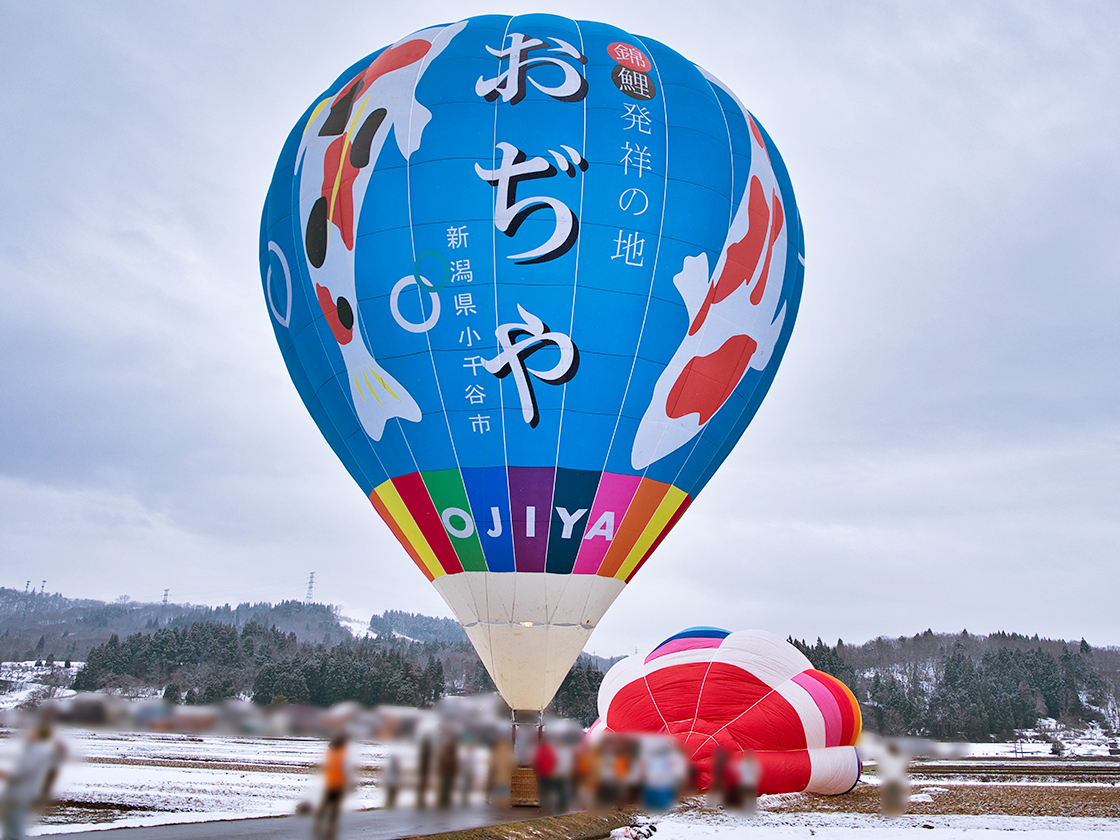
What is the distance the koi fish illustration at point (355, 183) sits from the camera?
13328mm

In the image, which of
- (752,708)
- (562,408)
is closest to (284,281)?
(562,408)

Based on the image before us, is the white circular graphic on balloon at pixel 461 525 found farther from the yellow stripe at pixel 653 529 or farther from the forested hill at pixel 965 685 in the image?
→ the forested hill at pixel 965 685

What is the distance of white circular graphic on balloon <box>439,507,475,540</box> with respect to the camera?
12.5m

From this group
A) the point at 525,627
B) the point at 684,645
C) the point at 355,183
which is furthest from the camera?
the point at 684,645

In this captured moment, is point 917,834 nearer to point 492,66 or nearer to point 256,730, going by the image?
point 492,66

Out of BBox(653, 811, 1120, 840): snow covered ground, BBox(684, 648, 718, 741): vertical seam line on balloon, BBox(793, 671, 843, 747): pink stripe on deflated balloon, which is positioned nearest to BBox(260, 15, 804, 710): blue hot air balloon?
BBox(653, 811, 1120, 840): snow covered ground

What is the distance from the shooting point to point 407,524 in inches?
525

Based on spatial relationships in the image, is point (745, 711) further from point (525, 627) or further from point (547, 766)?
point (547, 766)

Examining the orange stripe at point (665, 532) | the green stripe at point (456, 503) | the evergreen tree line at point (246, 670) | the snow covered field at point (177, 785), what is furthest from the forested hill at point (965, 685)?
the green stripe at point (456, 503)

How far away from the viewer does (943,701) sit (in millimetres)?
60781

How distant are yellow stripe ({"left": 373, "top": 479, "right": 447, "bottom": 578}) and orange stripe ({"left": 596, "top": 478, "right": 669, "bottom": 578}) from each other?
7.81 ft

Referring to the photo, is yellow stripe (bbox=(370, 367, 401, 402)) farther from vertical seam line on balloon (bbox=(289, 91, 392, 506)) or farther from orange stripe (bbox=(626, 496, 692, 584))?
orange stripe (bbox=(626, 496, 692, 584))

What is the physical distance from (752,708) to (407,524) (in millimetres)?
9489

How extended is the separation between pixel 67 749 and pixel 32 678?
11851 mm
